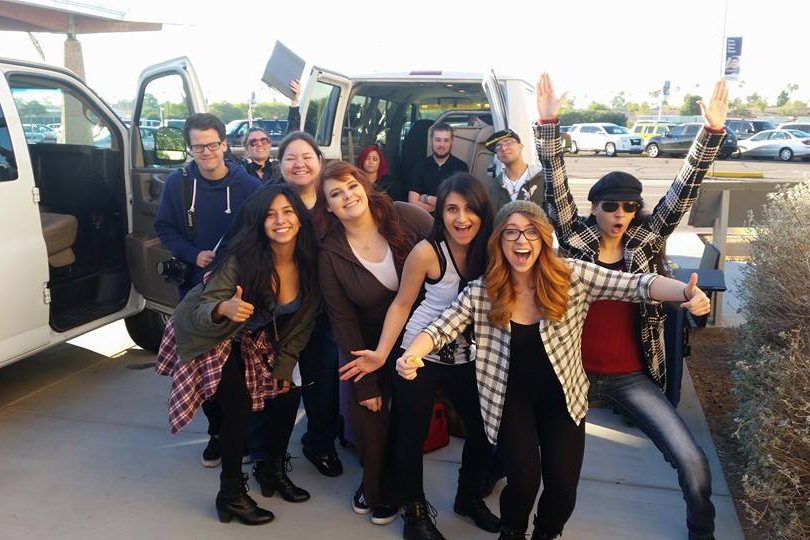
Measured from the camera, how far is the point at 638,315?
10.6ft

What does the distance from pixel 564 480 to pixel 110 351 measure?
13.8 feet

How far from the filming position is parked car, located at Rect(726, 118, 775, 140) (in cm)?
3362

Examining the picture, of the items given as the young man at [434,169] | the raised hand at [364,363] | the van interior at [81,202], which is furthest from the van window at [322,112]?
the raised hand at [364,363]

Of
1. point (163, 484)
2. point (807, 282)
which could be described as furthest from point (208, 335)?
point (807, 282)

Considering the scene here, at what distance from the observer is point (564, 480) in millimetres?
2908

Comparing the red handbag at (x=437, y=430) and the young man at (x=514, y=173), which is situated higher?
the young man at (x=514, y=173)

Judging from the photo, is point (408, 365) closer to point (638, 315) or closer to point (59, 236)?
point (638, 315)

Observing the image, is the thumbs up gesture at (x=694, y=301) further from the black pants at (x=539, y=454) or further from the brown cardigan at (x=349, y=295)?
the brown cardigan at (x=349, y=295)

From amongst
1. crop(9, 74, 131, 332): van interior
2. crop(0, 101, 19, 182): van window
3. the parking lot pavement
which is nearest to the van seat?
crop(9, 74, 131, 332): van interior

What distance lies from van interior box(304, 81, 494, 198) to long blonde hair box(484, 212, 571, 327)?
327cm

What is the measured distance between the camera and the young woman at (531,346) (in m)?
2.87

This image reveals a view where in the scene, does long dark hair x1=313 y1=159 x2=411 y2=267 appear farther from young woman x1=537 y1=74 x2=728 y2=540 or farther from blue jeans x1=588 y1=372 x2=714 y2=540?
blue jeans x1=588 y1=372 x2=714 y2=540

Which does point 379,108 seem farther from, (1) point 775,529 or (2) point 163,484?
(1) point 775,529

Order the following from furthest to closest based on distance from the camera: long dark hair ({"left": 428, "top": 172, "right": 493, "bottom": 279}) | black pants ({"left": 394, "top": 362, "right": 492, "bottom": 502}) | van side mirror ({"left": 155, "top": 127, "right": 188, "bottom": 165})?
van side mirror ({"left": 155, "top": 127, "right": 188, "bottom": 165}), black pants ({"left": 394, "top": 362, "right": 492, "bottom": 502}), long dark hair ({"left": 428, "top": 172, "right": 493, "bottom": 279})
